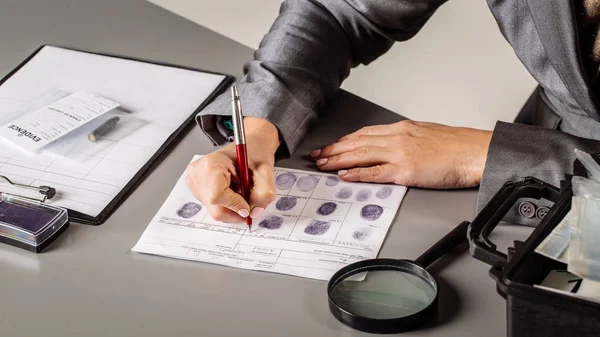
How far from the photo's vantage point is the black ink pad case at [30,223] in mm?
1073

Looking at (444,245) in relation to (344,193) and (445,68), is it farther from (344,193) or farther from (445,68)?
(445,68)

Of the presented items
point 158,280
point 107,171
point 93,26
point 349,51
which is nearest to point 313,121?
point 349,51

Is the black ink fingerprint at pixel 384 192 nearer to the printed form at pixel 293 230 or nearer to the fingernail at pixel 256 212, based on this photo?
the printed form at pixel 293 230

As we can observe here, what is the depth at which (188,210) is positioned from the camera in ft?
3.78

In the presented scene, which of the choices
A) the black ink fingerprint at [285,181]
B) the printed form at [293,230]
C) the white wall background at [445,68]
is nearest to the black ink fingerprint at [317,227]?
the printed form at [293,230]

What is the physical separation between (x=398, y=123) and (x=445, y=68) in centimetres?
144

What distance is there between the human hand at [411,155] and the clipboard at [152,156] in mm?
239

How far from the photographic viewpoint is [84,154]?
1285mm

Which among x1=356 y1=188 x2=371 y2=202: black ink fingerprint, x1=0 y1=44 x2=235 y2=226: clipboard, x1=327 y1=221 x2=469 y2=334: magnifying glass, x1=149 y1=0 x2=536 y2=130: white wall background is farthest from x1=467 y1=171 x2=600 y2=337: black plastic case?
x1=149 y1=0 x2=536 y2=130: white wall background

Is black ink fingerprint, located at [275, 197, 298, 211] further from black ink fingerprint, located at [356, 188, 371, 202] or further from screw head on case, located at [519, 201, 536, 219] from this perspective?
screw head on case, located at [519, 201, 536, 219]

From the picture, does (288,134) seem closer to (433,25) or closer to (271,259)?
(271,259)

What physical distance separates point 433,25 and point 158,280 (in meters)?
1.91

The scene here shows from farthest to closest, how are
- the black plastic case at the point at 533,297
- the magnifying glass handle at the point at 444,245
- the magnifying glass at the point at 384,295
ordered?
the magnifying glass handle at the point at 444,245 → the magnifying glass at the point at 384,295 → the black plastic case at the point at 533,297

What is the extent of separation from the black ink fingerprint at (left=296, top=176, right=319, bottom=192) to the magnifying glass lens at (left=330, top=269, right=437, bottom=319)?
25cm
